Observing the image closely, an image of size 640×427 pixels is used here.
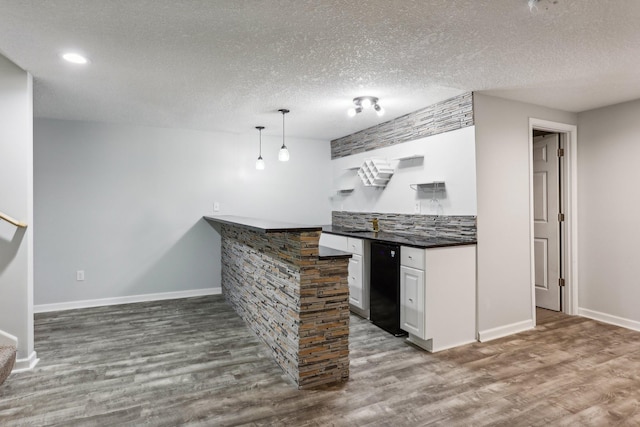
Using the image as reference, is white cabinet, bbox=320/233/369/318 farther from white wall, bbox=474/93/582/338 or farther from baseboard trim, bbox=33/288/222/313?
baseboard trim, bbox=33/288/222/313

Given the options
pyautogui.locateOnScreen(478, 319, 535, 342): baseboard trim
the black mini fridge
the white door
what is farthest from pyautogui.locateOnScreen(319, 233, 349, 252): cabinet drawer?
the white door

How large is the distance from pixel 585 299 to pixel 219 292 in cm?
452

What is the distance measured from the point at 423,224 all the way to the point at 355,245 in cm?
77

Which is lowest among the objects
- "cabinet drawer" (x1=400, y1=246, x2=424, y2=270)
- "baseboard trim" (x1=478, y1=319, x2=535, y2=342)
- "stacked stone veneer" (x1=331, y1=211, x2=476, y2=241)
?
"baseboard trim" (x1=478, y1=319, x2=535, y2=342)

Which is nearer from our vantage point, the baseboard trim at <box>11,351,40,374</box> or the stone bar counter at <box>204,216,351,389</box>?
the stone bar counter at <box>204,216,351,389</box>

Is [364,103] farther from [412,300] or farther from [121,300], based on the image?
[121,300]

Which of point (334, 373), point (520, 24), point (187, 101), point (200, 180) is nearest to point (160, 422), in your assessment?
point (334, 373)

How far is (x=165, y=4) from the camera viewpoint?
183 centimetres

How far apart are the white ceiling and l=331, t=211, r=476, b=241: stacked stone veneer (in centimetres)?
119

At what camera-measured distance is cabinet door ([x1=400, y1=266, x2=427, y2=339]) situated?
119 inches

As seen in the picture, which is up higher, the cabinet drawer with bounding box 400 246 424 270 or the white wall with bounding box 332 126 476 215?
the white wall with bounding box 332 126 476 215

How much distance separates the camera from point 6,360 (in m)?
2.36

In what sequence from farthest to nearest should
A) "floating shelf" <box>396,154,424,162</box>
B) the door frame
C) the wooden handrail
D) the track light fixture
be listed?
1. the door frame
2. "floating shelf" <box>396,154,424,162</box>
3. the track light fixture
4. the wooden handrail

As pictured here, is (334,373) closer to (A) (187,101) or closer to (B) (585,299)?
(A) (187,101)
